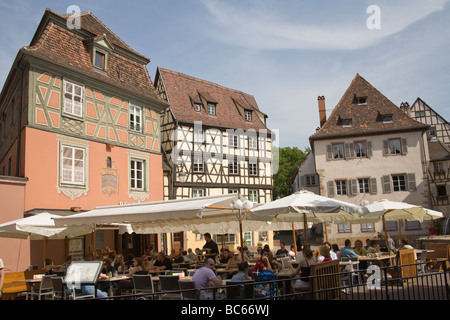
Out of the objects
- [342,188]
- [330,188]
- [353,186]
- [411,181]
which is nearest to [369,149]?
[353,186]

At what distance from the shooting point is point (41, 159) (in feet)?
54.5

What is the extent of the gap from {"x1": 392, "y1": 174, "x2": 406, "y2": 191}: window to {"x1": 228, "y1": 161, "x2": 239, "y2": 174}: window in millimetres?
12190

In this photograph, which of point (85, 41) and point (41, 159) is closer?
point (41, 159)

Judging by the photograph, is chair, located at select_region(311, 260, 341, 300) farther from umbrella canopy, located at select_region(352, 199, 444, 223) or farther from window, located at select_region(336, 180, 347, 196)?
window, located at select_region(336, 180, 347, 196)

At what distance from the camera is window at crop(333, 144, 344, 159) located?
33219 mm

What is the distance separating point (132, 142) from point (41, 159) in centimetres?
524

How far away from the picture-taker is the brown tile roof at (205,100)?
30094 millimetres

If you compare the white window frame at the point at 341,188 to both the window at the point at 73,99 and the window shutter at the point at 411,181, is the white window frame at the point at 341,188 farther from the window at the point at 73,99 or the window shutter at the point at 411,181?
the window at the point at 73,99

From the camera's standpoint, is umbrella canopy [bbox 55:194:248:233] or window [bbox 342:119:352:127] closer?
umbrella canopy [bbox 55:194:248:233]

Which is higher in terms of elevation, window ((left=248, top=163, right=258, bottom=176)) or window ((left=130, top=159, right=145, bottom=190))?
window ((left=248, top=163, right=258, bottom=176))

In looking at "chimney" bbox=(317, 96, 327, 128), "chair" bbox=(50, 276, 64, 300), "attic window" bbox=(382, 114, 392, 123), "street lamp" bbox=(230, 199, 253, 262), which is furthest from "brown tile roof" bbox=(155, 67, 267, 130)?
"chair" bbox=(50, 276, 64, 300)
